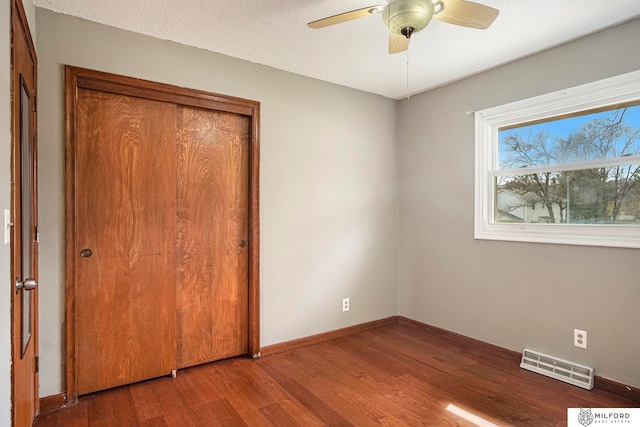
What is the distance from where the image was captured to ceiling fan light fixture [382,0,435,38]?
5.22 ft

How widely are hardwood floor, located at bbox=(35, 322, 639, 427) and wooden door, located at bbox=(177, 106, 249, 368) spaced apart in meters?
0.22

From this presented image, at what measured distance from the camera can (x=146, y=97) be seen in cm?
247

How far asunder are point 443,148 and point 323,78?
1357mm

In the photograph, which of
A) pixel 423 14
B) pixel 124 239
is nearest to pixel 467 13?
pixel 423 14

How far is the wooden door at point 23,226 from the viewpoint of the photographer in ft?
4.64

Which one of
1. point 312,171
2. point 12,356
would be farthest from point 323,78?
point 12,356

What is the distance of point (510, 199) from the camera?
3.01 m

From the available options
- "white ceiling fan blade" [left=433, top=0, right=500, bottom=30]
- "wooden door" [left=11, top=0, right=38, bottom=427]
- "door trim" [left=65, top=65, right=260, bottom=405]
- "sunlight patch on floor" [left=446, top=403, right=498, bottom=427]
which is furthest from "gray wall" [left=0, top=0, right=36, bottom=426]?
"sunlight patch on floor" [left=446, top=403, right=498, bottom=427]

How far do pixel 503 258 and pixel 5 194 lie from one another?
3.25 meters

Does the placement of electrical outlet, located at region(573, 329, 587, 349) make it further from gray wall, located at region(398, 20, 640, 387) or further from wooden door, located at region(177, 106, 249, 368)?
wooden door, located at region(177, 106, 249, 368)

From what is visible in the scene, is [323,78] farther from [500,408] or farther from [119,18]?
[500,408]

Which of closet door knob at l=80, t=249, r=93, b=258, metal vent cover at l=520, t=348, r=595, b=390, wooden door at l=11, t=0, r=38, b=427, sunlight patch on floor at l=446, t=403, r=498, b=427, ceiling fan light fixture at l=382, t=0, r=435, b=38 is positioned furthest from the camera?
metal vent cover at l=520, t=348, r=595, b=390

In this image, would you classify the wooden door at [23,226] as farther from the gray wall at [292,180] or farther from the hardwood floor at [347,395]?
the hardwood floor at [347,395]

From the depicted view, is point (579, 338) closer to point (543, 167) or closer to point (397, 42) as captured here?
point (543, 167)
